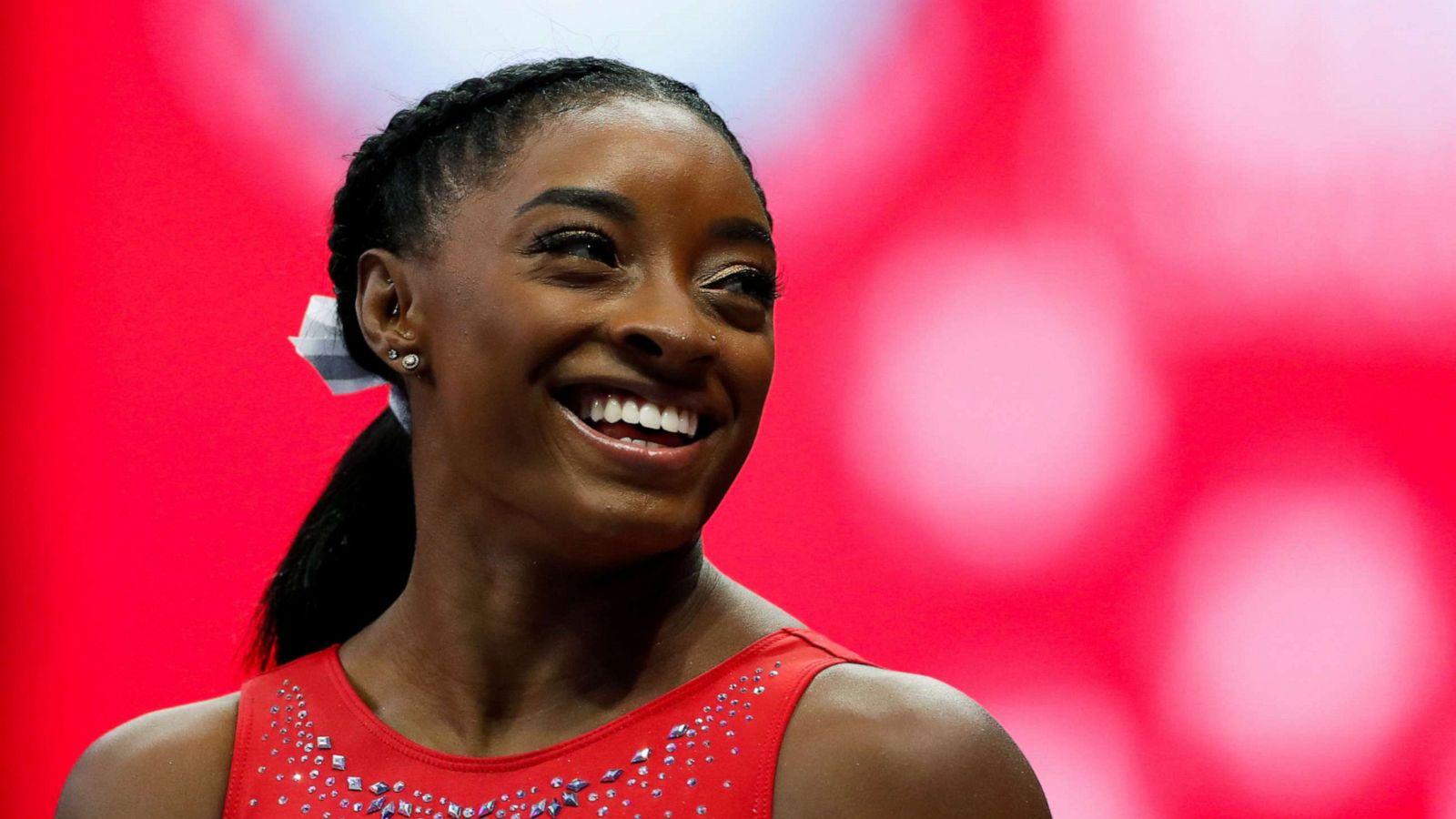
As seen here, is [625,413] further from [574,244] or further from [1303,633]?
[1303,633]

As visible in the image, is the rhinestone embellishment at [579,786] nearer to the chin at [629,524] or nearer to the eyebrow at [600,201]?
the chin at [629,524]

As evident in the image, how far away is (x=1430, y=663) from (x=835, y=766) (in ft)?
3.54

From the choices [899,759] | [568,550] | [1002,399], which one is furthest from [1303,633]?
[568,550]

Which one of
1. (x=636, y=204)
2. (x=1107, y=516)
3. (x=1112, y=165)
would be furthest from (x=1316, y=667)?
(x=636, y=204)

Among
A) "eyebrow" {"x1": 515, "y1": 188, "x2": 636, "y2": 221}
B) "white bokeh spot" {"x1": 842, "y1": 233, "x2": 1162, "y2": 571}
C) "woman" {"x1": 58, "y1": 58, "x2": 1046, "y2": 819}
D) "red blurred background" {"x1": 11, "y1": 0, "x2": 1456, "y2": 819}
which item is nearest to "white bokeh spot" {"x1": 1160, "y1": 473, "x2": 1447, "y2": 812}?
"red blurred background" {"x1": 11, "y1": 0, "x2": 1456, "y2": 819}

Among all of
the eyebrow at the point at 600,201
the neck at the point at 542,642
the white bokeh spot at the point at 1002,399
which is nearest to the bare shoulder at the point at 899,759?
the neck at the point at 542,642

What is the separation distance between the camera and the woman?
1285 millimetres

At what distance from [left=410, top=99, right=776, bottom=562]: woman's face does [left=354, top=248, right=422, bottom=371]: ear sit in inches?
0.8

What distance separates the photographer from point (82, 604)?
224cm

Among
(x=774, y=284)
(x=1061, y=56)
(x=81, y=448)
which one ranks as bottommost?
(x=81, y=448)

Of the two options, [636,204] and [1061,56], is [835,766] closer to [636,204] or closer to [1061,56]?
[636,204]

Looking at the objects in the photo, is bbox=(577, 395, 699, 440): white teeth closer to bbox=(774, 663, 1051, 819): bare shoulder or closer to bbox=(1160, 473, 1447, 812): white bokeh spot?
bbox=(774, 663, 1051, 819): bare shoulder

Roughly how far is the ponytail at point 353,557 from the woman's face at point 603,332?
0.90ft

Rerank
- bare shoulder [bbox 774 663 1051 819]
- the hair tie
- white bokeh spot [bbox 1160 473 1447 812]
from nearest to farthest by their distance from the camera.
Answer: bare shoulder [bbox 774 663 1051 819] < the hair tie < white bokeh spot [bbox 1160 473 1447 812]
